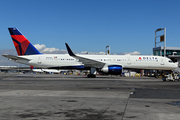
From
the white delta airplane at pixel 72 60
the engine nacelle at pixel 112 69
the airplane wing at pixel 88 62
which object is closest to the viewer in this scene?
the engine nacelle at pixel 112 69

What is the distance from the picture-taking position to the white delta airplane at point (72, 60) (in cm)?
3516

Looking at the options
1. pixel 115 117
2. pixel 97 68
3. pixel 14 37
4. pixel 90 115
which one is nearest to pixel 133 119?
pixel 115 117

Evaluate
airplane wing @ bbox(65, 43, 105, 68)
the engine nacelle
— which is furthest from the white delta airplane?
the engine nacelle

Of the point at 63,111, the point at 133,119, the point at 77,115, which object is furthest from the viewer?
the point at 63,111

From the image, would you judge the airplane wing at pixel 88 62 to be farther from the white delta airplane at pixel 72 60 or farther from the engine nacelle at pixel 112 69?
the engine nacelle at pixel 112 69

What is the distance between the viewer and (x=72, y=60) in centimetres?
3538

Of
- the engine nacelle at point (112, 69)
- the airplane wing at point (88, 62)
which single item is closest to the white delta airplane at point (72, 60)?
the airplane wing at point (88, 62)

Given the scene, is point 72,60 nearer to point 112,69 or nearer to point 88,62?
point 88,62

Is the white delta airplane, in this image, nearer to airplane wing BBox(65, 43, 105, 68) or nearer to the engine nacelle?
airplane wing BBox(65, 43, 105, 68)

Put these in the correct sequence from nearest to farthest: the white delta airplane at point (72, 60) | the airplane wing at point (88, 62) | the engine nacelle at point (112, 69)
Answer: the engine nacelle at point (112, 69)
the airplane wing at point (88, 62)
the white delta airplane at point (72, 60)

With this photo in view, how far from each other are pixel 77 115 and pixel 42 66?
3046cm

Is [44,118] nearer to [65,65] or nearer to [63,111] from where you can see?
[63,111]

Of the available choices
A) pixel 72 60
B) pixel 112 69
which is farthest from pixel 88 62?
pixel 112 69

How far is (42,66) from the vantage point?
35844 millimetres
